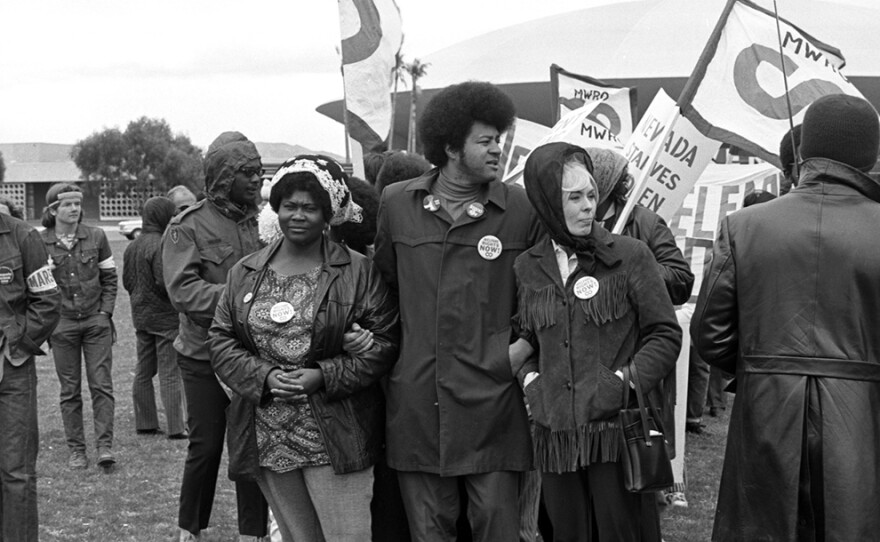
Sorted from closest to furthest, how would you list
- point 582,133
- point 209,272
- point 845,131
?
1. point 845,131
2. point 209,272
3. point 582,133

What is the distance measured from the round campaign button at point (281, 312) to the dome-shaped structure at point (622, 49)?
2991 centimetres

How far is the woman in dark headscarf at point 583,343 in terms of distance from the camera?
449 cm

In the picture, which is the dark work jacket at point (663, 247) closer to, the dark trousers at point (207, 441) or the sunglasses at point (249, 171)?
the sunglasses at point (249, 171)

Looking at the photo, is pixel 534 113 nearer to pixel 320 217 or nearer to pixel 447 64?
pixel 447 64

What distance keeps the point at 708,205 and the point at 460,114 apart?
5.86m

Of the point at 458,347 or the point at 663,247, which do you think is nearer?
the point at 458,347

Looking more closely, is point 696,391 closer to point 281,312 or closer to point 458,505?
point 458,505

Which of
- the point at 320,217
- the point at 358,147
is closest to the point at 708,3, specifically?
the point at 358,147

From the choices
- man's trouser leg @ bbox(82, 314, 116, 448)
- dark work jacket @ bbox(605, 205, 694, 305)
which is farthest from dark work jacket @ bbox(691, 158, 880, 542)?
man's trouser leg @ bbox(82, 314, 116, 448)

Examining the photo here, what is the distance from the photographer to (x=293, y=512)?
4883mm

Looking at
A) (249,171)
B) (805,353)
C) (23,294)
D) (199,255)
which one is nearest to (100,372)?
(23,294)

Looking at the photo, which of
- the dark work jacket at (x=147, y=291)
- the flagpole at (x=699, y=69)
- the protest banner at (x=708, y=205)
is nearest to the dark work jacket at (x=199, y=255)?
the flagpole at (x=699, y=69)

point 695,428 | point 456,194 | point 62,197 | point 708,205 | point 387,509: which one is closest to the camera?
point 456,194

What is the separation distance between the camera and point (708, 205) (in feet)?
33.5
